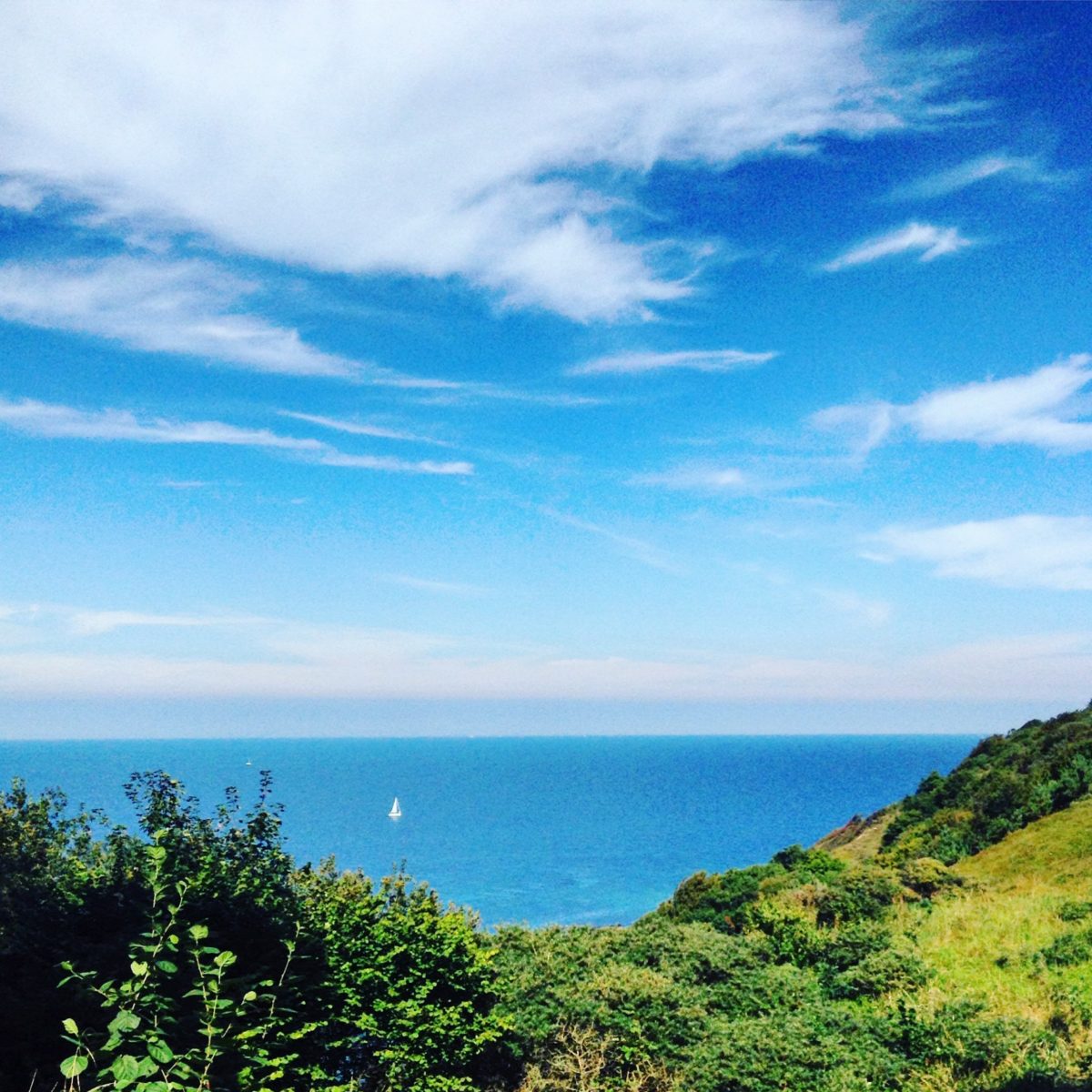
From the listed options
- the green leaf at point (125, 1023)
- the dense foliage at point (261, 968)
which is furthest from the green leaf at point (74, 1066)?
the dense foliage at point (261, 968)

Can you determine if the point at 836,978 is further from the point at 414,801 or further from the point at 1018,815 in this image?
the point at 414,801

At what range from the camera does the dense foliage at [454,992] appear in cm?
914

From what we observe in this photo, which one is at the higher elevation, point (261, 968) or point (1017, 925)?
point (261, 968)

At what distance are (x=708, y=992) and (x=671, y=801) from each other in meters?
158

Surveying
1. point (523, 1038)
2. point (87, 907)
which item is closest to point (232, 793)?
point (87, 907)

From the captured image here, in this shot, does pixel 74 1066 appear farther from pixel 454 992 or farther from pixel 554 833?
pixel 554 833

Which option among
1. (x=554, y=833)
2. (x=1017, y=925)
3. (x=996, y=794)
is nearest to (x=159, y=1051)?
(x=1017, y=925)

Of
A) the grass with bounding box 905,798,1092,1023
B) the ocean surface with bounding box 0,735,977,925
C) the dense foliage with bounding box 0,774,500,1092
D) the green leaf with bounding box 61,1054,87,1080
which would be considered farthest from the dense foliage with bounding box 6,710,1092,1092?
the ocean surface with bounding box 0,735,977,925

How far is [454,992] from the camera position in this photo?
39.3 feet

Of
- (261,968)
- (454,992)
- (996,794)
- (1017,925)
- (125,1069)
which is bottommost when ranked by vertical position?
(996,794)

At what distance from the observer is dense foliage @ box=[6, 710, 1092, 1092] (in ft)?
30.0

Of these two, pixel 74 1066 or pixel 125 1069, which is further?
pixel 125 1069

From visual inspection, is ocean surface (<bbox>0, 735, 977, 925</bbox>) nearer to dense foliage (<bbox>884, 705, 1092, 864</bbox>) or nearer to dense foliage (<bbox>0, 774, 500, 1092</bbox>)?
dense foliage (<bbox>884, 705, 1092, 864</bbox>)

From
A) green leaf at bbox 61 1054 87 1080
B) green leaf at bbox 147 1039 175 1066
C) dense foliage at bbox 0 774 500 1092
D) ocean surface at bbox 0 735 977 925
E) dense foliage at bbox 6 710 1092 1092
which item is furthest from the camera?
ocean surface at bbox 0 735 977 925
